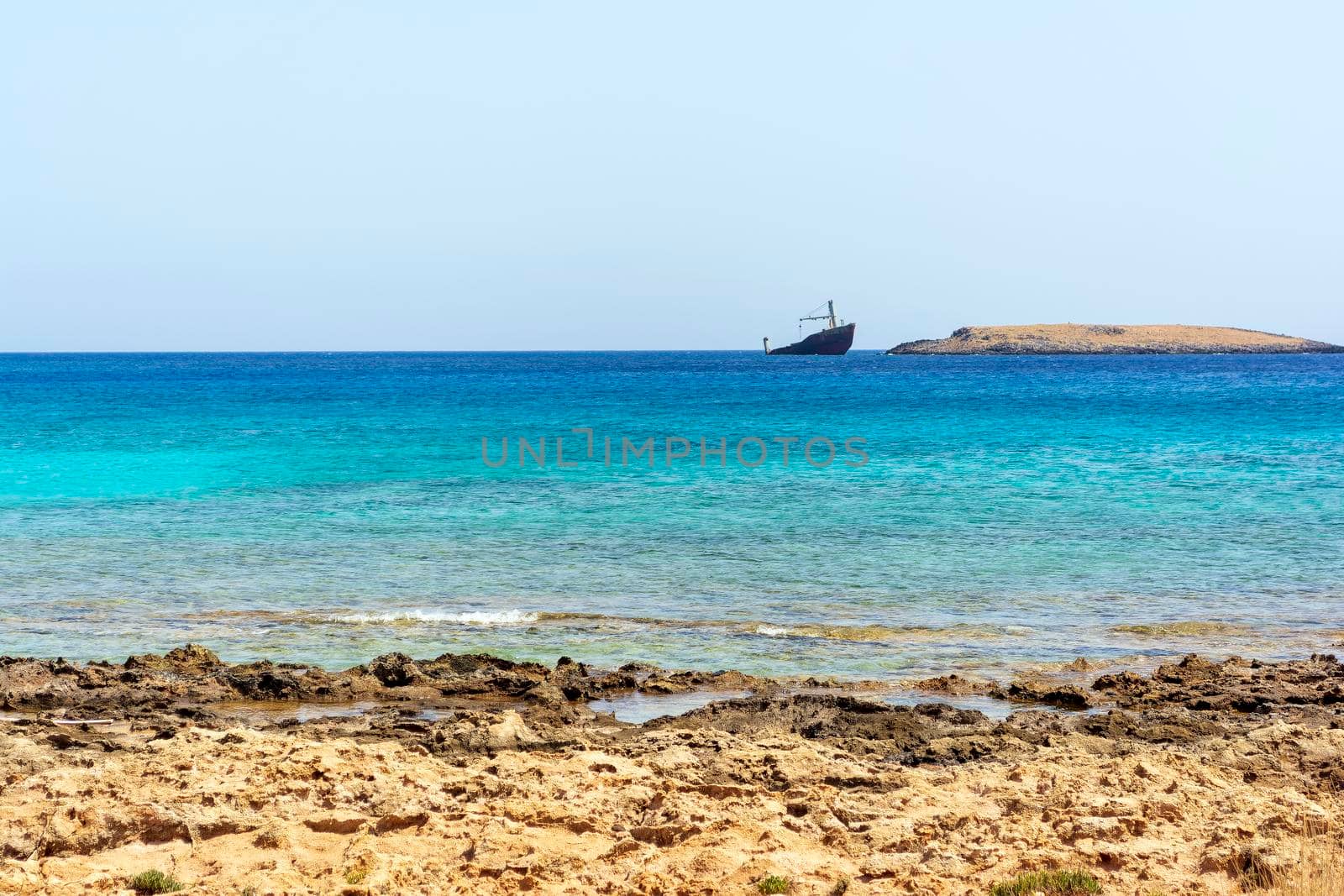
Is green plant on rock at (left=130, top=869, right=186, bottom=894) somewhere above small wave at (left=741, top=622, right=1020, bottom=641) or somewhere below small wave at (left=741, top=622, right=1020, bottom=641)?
above

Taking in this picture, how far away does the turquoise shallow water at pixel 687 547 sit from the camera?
507 inches

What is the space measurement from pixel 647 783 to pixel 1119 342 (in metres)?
156

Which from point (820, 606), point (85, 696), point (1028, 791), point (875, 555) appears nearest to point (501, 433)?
point (875, 555)

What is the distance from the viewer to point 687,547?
18656mm

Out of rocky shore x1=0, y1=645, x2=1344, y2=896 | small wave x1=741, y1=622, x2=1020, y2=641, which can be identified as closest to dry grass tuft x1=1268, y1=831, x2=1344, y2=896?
rocky shore x1=0, y1=645, x2=1344, y2=896

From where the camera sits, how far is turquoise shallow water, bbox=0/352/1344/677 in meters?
12.9

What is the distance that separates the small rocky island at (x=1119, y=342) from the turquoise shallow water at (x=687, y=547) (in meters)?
111

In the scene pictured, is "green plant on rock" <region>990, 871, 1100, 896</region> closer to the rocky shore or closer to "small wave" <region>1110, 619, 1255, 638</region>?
the rocky shore

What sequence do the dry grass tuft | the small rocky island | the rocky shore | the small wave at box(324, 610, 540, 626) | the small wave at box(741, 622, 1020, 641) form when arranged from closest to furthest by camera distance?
the dry grass tuft
the rocky shore
the small wave at box(741, 622, 1020, 641)
the small wave at box(324, 610, 540, 626)
the small rocky island

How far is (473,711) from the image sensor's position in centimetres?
948

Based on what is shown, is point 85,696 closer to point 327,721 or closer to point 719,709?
point 327,721

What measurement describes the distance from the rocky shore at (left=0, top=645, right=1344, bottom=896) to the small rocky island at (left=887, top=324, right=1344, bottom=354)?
14822 cm

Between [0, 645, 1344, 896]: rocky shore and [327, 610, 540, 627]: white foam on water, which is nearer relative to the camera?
[0, 645, 1344, 896]: rocky shore

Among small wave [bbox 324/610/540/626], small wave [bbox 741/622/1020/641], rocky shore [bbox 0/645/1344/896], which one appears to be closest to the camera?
rocky shore [bbox 0/645/1344/896]
